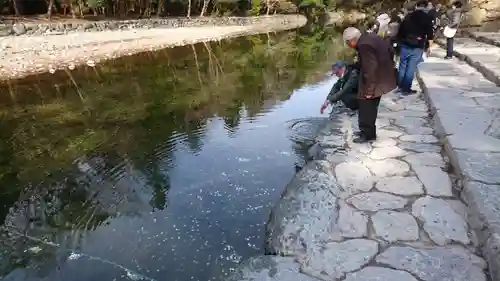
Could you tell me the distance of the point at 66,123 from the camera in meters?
9.17

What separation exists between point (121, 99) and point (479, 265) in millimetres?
9995

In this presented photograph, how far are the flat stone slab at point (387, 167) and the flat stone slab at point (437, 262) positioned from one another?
1.36 m

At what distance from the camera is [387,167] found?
481 cm

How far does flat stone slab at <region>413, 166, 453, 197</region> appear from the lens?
4.20m

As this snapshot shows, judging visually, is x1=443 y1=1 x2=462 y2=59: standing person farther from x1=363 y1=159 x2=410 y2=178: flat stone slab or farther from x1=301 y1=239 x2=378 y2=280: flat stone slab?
x1=301 y1=239 x2=378 y2=280: flat stone slab

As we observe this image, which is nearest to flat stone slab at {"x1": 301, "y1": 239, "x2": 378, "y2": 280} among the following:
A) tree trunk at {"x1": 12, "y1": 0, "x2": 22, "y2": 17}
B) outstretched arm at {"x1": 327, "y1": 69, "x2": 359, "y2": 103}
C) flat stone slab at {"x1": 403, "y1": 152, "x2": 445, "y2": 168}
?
flat stone slab at {"x1": 403, "y1": 152, "x2": 445, "y2": 168}

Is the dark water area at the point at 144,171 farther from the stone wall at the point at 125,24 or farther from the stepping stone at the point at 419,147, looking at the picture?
the stone wall at the point at 125,24

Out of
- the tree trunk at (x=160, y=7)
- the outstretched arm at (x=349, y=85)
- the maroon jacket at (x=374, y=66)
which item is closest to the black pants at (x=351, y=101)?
the outstretched arm at (x=349, y=85)

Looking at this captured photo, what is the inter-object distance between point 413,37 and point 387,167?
3.53 meters

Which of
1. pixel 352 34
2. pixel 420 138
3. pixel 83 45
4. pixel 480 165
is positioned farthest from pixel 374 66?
pixel 83 45

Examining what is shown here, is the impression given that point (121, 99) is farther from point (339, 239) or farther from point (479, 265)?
point (479, 265)

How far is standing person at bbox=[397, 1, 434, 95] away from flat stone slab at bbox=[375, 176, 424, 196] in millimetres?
3749

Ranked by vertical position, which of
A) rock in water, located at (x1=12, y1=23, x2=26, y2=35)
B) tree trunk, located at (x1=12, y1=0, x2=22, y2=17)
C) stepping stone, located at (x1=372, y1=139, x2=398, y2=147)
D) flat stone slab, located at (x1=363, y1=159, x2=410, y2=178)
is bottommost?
flat stone slab, located at (x1=363, y1=159, x2=410, y2=178)

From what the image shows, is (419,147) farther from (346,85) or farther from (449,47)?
(449,47)
